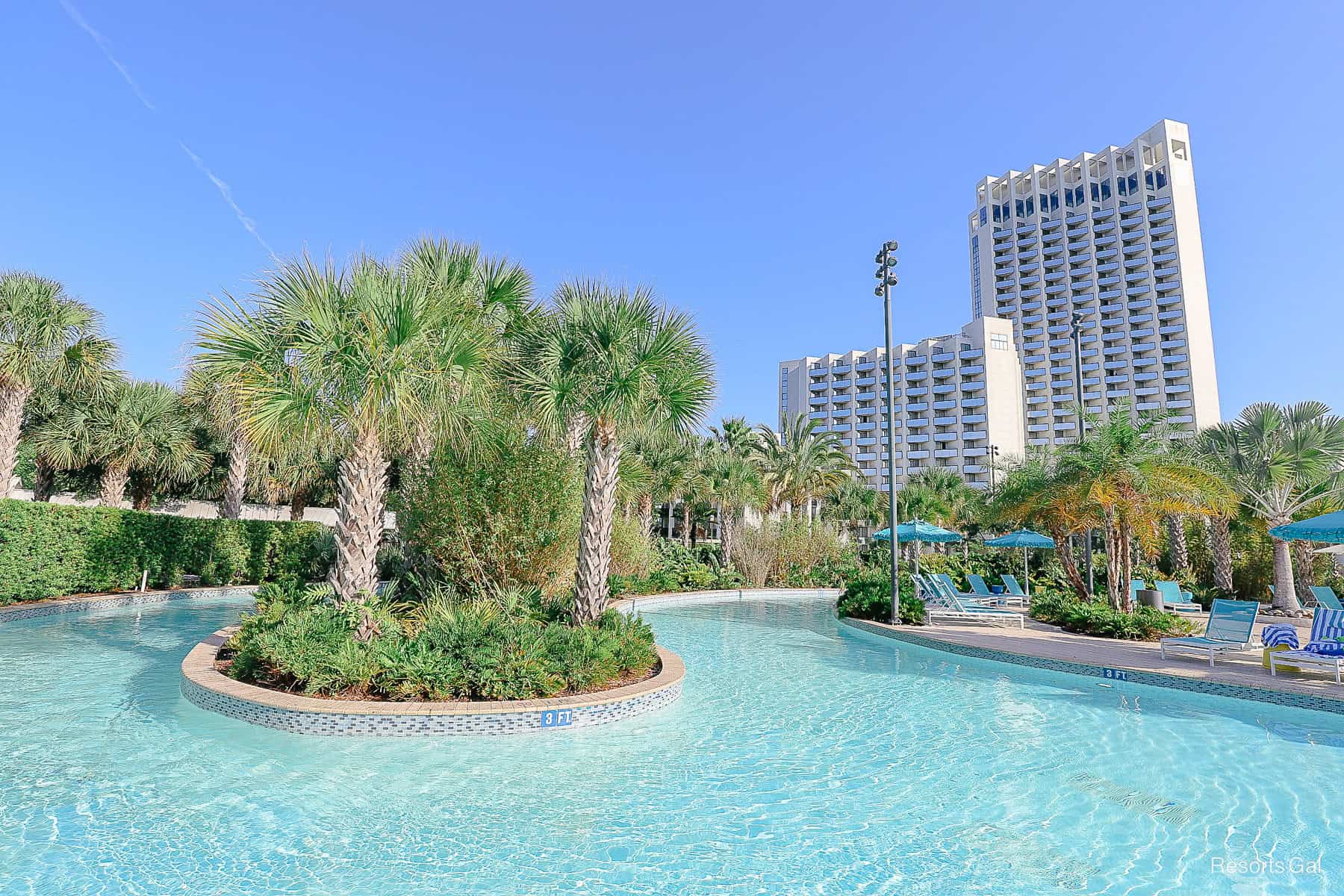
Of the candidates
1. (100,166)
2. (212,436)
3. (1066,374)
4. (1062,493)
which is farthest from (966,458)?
(100,166)

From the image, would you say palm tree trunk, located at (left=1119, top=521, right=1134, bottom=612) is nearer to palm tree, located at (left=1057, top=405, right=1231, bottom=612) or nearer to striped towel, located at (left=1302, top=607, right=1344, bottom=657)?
palm tree, located at (left=1057, top=405, right=1231, bottom=612)

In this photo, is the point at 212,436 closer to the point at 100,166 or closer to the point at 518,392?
the point at 100,166

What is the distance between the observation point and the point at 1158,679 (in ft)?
31.1

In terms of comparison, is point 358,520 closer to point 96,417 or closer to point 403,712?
point 403,712

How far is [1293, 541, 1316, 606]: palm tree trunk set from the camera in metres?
19.7

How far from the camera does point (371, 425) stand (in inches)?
321

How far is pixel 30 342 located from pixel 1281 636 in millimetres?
24700

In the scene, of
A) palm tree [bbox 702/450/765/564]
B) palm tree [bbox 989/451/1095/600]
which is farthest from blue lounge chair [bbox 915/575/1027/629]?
palm tree [bbox 702/450/765/564]

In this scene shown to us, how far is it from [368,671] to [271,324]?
4590mm

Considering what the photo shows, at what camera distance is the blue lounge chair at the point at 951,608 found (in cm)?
A: 1455

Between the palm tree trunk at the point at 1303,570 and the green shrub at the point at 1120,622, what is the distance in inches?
404

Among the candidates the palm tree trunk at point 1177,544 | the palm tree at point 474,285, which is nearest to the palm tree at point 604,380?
the palm tree at point 474,285

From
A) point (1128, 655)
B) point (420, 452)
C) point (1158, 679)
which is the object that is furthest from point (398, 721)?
point (1128, 655)

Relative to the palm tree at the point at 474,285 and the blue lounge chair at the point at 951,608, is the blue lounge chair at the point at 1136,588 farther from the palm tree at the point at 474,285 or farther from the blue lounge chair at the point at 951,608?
the palm tree at the point at 474,285
